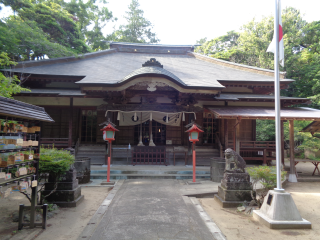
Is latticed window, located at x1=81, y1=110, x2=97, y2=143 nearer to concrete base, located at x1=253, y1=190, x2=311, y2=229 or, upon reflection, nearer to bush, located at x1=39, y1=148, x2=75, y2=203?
bush, located at x1=39, y1=148, x2=75, y2=203

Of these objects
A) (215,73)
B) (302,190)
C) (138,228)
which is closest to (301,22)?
(215,73)

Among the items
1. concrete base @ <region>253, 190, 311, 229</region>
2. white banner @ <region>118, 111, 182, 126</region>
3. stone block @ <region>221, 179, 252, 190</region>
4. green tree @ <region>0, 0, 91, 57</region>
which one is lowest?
concrete base @ <region>253, 190, 311, 229</region>

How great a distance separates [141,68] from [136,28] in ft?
88.9

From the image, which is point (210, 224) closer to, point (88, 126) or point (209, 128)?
point (209, 128)

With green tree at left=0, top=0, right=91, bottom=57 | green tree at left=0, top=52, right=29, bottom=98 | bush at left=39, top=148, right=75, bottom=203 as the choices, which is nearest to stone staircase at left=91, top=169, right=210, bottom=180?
bush at left=39, top=148, right=75, bottom=203

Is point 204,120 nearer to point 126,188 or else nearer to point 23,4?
point 126,188

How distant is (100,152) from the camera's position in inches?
438

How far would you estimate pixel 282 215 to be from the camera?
13.8ft

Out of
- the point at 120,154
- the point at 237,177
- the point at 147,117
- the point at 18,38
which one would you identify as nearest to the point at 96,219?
the point at 237,177

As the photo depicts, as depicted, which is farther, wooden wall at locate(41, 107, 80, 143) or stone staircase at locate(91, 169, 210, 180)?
wooden wall at locate(41, 107, 80, 143)

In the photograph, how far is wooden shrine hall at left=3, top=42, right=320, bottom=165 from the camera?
9.53 metres

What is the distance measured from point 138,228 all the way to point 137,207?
1.13 m

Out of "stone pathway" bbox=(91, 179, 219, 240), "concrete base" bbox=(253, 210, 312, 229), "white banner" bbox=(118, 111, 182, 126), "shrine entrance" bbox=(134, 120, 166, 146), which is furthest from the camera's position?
"shrine entrance" bbox=(134, 120, 166, 146)

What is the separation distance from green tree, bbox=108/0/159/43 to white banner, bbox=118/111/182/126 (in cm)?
2500
